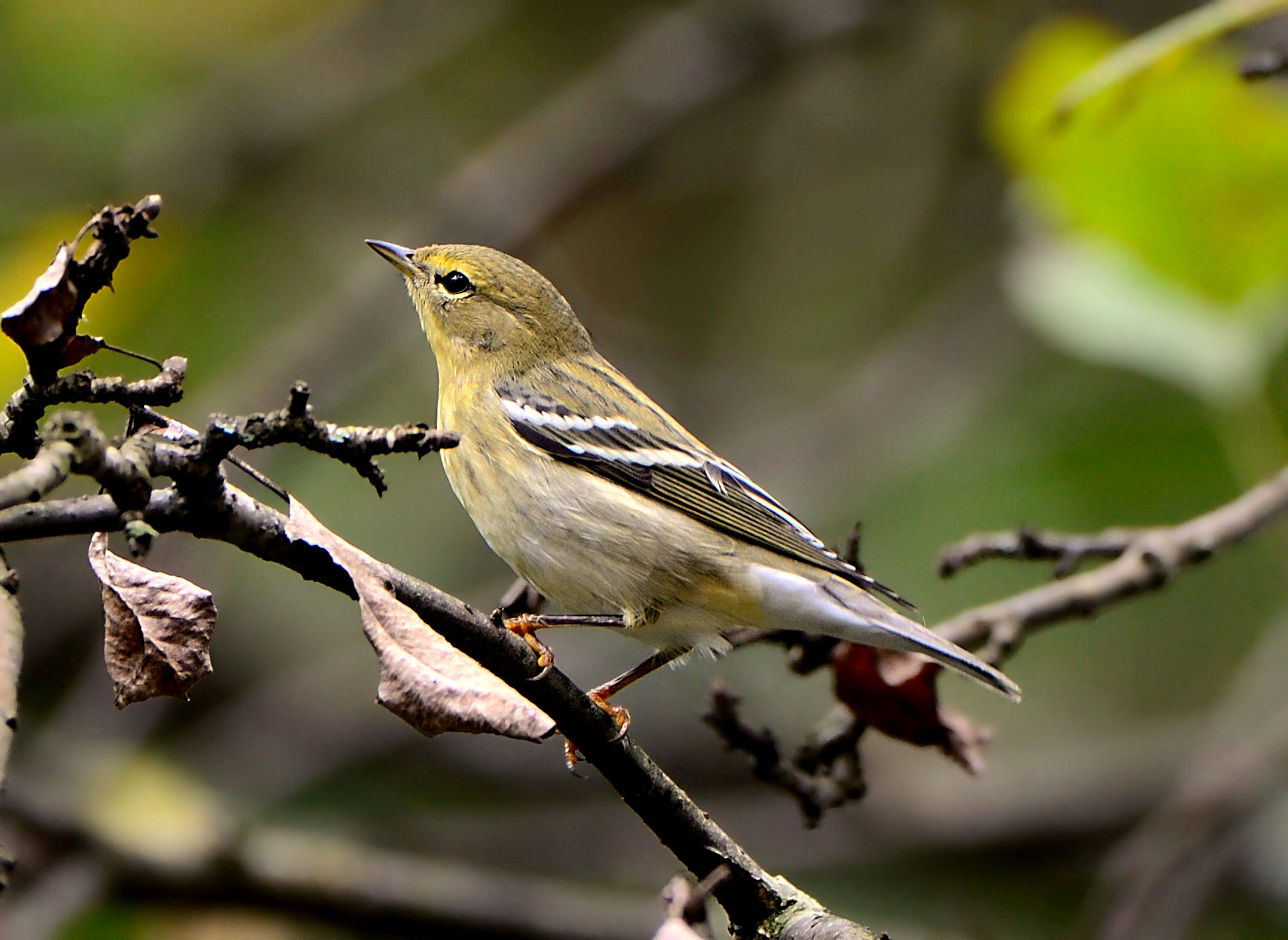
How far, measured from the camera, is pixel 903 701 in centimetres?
309

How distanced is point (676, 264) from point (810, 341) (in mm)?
1014

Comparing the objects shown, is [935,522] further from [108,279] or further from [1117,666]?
[108,279]

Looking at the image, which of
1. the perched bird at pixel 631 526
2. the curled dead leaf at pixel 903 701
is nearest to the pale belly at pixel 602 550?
the perched bird at pixel 631 526

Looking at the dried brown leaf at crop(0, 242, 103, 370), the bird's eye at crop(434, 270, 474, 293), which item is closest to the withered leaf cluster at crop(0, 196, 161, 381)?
the dried brown leaf at crop(0, 242, 103, 370)

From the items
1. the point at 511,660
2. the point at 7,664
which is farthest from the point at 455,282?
the point at 7,664

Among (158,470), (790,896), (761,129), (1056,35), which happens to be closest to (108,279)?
(158,470)

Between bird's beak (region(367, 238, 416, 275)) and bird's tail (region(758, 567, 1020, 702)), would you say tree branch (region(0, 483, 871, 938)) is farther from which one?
bird's beak (region(367, 238, 416, 275))

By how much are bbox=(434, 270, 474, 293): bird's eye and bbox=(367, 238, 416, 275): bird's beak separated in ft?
0.37

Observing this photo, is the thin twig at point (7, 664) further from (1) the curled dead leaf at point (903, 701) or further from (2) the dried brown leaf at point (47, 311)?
(1) the curled dead leaf at point (903, 701)

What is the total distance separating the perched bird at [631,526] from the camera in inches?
142

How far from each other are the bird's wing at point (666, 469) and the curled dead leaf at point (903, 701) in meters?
0.64

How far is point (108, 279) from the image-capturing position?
1699mm

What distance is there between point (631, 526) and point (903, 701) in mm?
1072

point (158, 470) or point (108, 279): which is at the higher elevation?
point (108, 279)
